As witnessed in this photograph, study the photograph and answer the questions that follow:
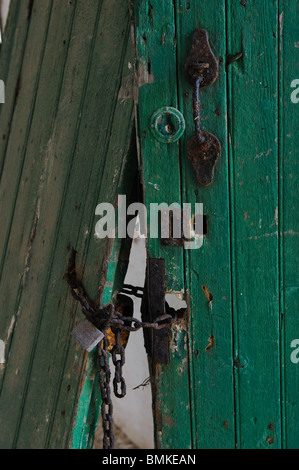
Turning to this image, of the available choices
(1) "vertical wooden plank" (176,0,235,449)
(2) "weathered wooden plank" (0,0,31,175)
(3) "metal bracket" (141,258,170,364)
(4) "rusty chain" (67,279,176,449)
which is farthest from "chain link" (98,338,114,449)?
(2) "weathered wooden plank" (0,0,31,175)

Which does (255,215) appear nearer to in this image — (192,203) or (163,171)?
(192,203)

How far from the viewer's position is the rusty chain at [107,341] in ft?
4.34

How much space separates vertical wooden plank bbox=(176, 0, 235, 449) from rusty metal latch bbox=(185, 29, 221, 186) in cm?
2

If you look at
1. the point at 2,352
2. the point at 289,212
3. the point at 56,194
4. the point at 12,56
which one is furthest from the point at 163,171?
the point at 12,56

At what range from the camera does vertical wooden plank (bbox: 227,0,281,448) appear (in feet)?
4.12

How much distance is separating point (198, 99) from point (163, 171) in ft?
0.70

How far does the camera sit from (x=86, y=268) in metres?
1.48

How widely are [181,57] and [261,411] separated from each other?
991 mm

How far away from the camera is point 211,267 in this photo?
1347mm

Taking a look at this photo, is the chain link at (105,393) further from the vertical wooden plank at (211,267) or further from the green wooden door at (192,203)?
the vertical wooden plank at (211,267)
